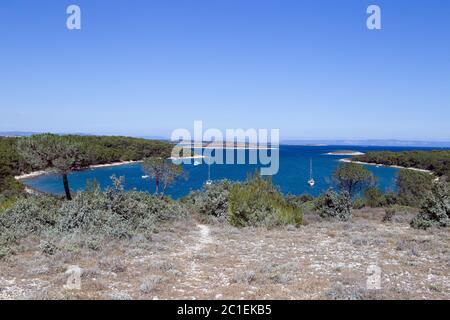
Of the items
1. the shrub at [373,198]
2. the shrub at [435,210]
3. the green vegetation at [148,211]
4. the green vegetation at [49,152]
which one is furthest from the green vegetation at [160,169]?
the shrub at [435,210]

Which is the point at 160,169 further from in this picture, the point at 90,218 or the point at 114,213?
the point at 90,218

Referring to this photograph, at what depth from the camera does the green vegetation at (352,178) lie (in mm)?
37031

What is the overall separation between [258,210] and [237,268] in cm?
771

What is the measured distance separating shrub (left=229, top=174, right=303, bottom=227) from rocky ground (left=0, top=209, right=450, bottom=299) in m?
2.49

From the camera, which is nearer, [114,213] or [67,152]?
[114,213]

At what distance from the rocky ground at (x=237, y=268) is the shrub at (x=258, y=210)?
2.49 m

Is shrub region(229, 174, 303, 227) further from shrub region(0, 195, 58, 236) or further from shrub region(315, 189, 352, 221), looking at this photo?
shrub region(0, 195, 58, 236)

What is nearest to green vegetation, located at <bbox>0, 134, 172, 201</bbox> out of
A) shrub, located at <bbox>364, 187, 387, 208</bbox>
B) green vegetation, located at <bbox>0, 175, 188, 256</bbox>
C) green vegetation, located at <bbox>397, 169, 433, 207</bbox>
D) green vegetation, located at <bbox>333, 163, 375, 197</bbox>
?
green vegetation, located at <bbox>0, 175, 188, 256</bbox>

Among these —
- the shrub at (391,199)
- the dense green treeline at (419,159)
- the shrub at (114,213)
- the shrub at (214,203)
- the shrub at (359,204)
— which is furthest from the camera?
the dense green treeline at (419,159)

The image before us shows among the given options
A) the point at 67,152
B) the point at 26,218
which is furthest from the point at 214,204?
the point at 67,152

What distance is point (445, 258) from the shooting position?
411 inches

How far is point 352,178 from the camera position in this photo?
37094 millimetres

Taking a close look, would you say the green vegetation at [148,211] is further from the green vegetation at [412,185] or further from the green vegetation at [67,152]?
the green vegetation at [412,185]

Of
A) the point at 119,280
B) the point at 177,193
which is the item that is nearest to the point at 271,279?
the point at 119,280
